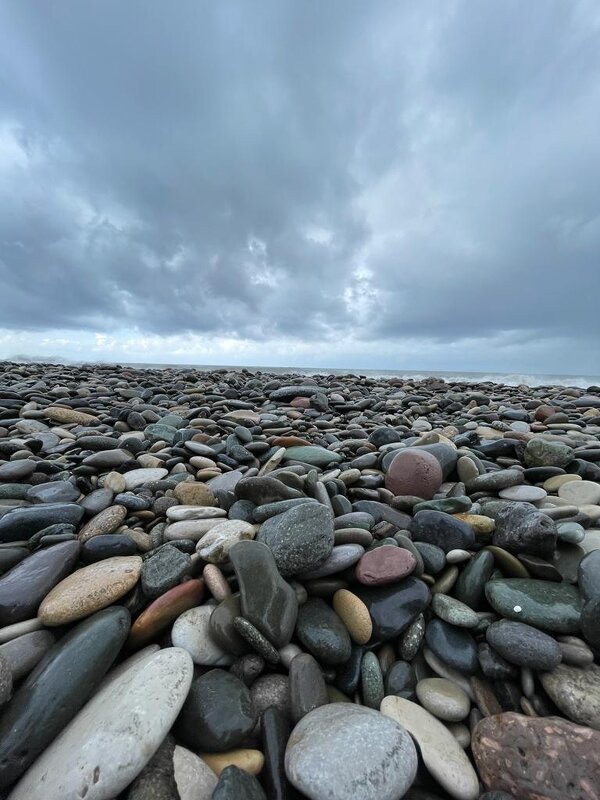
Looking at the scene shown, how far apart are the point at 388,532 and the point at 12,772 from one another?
1.51 metres

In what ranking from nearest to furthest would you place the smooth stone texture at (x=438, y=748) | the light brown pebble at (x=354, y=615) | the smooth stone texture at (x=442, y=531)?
the smooth stone texture at (x=438, y=748)
the light brown pebble at (x=354, y=615)
the smooth stone texture at (x=442, y=531)

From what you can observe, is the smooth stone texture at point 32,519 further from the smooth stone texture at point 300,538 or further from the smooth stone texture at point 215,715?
the smooth stone texture at point 215,715

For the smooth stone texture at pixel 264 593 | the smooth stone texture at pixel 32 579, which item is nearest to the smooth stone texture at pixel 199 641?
the smooth stone texture at pixel 264 593

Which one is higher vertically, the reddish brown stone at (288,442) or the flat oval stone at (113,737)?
the reddish brown stone at (288,442)

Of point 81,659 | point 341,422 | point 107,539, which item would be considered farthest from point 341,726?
point 341,422

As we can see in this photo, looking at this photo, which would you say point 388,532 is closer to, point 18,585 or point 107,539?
point 107,539

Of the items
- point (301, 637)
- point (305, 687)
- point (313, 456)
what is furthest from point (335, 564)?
point (313, 456)

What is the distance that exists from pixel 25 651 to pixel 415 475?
1.98 metres

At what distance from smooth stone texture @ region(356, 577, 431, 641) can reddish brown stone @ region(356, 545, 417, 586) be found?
0.04m

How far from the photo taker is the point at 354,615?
1.48 metres

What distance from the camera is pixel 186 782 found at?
3.31 ft

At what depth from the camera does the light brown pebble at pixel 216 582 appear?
1487 millimetres

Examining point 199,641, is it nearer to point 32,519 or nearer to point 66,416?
point 32,519

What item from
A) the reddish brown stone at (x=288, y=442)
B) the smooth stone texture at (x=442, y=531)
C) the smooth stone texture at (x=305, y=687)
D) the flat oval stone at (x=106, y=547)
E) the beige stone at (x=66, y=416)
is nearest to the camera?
the smooth stone texture at (x=305, y=687)
